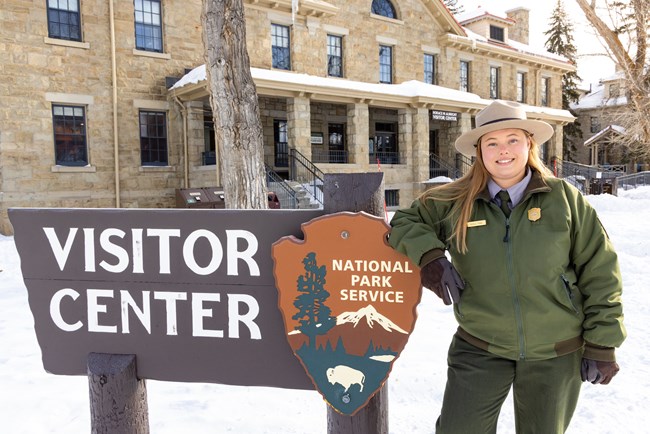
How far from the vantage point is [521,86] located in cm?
2519

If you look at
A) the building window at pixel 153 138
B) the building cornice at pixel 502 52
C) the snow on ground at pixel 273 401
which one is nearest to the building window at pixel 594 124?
the building cornice at pixel 502 52

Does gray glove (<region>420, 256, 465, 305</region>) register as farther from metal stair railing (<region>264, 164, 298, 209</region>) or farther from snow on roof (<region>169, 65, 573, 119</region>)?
snow on roof (<region>169, 65, 573, 119</region>)

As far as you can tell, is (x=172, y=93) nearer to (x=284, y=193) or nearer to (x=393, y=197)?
(x=284, y=193)

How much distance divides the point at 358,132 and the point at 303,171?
2797 mm

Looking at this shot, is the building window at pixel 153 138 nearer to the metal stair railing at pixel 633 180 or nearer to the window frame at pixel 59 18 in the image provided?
the window frame at pixel 59 18

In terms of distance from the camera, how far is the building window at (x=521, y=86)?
24.8 metres

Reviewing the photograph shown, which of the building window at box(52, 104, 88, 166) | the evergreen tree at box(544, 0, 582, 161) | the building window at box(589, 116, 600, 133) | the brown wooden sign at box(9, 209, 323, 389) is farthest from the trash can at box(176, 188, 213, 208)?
the building window at box(589, 116, 600, 133)

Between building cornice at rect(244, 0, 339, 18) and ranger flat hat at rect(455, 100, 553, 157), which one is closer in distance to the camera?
ranger flat hat at rect(455, 100, 553, 157)

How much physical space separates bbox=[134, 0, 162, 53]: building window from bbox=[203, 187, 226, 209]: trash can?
491 cm

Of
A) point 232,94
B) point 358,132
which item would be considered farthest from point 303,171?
point 232,94

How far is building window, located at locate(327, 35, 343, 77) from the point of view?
1800 centimetres

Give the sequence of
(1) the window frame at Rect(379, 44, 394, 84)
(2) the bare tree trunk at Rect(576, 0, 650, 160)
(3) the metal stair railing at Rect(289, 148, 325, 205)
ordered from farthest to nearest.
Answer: (1) the window frame at Rect(379, 44, 394, 84), (3) the metal stair railing at Rect(289, 148, 325, 205), (2) the bare tree trunk at Rect(576, 0, 650, 160)

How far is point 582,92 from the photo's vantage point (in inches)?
1804

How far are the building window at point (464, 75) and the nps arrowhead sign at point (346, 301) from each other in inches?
866
